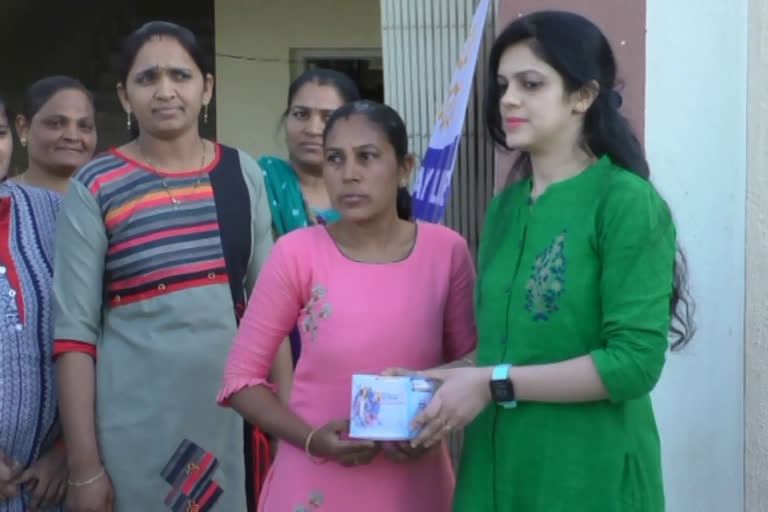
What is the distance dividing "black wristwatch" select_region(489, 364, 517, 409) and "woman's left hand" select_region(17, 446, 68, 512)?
127 cm

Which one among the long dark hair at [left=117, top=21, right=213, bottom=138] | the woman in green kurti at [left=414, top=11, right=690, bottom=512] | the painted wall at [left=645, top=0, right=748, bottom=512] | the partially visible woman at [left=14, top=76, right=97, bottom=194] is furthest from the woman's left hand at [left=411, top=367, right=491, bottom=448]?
the partially visible woman at [left=14, top=76, right=97, bottom=194]

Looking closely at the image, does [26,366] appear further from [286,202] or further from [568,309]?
[568,309]

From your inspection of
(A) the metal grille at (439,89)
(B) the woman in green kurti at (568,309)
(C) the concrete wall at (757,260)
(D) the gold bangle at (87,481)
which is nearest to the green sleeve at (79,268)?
(D) the gold bangle at (87,481)

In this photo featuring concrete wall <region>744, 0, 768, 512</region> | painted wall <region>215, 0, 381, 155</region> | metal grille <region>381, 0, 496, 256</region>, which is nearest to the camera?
concrete wall <region>744, 0, 768, 512</region>

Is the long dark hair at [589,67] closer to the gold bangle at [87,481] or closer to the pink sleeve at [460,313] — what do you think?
the pink sleeve at [460,313]

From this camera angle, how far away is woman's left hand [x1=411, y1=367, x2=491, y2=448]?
212 centimetres

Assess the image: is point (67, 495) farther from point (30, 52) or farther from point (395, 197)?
point (30, 52)

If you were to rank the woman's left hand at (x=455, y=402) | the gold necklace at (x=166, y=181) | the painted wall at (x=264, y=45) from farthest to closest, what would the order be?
the painted wall at (x=264, y=45) → the gold necklace at (x=166, y=181) → the woman's left hand at (x=455, y=402)

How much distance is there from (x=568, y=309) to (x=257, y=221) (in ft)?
3.63

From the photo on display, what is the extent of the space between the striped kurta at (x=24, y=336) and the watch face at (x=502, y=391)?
125cm

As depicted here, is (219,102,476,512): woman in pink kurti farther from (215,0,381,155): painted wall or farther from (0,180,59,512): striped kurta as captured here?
(215,0,381,155): painted wall

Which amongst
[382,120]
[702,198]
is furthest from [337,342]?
[702,198]

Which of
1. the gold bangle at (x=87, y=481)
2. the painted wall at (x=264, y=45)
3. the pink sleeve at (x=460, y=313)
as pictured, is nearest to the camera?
the pink sleeve at (x=460, y=313)

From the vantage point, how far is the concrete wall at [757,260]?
11.8 feet
